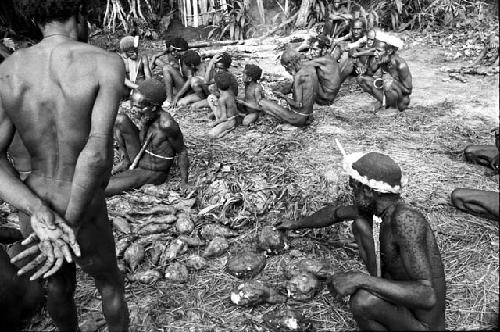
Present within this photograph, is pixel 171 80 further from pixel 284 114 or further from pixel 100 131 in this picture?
pixel 100 131

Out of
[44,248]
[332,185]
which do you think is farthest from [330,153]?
[44,248]

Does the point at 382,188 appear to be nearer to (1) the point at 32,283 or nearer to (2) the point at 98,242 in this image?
(2) the point at 98,242

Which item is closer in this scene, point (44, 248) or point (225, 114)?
point (44, 248)

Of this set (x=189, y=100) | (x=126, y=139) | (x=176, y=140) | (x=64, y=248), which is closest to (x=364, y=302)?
(x=64, y=248)

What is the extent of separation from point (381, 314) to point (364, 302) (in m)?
0.10

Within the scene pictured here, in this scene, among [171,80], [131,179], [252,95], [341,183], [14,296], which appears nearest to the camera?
[14,296]

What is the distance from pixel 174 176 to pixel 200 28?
23.3 ft

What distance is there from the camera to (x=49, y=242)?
2.02m

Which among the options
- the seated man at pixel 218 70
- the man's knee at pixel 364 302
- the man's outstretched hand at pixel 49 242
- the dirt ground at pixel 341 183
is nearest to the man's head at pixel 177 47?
the seated man at pixel 218 70

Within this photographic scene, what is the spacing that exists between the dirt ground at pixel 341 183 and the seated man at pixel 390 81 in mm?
182

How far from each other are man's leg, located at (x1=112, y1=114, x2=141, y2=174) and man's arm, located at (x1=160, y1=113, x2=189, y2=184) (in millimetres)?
347

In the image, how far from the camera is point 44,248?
202 cm

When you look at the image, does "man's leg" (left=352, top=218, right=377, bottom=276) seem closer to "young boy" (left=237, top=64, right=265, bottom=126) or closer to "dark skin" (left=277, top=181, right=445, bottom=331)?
"dark skin" (left=277, top=181, right=445, bottom=331)

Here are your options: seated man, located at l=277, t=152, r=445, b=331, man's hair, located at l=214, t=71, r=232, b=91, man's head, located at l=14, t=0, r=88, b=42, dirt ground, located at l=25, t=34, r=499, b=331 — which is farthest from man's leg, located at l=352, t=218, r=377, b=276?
man's hair, located at l=214, t=71, r=232, b=91
